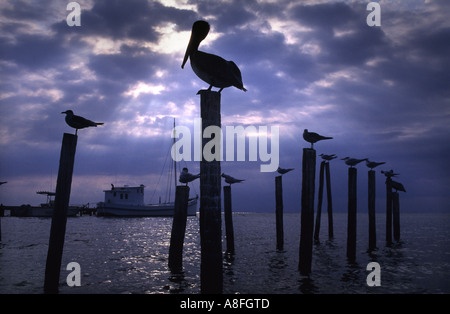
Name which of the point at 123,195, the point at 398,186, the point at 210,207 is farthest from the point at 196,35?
the point at 123,195

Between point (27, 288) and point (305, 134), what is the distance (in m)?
10.5

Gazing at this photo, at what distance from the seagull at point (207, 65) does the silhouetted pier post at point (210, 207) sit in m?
0.79

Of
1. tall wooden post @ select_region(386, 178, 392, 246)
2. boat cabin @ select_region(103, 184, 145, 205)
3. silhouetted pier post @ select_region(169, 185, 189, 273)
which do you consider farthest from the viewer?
boat cabin @ select_region(103, 184, 145, 205)

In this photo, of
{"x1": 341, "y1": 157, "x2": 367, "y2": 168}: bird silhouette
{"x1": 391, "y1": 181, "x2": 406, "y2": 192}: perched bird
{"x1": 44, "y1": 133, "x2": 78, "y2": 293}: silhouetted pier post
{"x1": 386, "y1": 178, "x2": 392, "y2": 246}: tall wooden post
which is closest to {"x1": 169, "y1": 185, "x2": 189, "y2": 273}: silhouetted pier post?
{"x1": 44, "y1": 133, "x2": 78, "y2": 293}: silhouetted pier post

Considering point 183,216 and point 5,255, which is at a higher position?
point 183,216

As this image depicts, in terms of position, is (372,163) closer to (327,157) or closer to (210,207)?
(327,157)

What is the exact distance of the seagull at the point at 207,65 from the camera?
576 centimetres

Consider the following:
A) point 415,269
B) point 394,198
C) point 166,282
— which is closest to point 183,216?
point 166,282

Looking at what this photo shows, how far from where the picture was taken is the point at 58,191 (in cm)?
610

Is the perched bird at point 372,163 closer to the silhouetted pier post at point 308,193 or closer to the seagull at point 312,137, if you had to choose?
the seagull at point 312,137

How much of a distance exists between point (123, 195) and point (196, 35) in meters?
53.7

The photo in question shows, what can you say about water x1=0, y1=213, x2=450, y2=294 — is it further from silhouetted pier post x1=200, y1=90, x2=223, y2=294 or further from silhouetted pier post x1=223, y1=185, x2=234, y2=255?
silhouetted pier post x1=200, y1=90, x2=223, y2=294

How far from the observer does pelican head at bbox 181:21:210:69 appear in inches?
236
